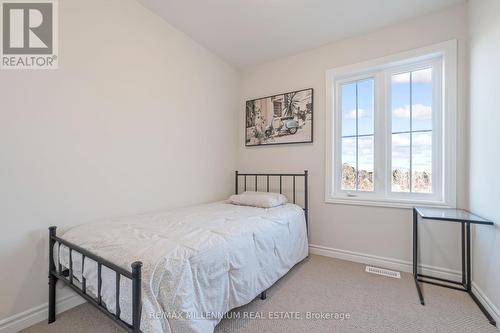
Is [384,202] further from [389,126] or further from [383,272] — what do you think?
[389,126]

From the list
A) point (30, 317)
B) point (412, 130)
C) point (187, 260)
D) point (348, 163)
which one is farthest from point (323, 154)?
point (30, 317)

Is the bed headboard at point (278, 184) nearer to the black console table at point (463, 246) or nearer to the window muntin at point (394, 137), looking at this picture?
the window muntin at point (394, 137)

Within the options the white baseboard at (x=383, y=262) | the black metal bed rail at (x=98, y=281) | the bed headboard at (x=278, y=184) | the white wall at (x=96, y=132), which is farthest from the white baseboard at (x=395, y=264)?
the black metal bed rail at (x=98, y=281)

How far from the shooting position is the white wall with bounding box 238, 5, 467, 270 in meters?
2.09

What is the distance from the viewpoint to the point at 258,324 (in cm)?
150

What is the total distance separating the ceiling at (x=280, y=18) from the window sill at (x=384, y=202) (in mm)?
1817

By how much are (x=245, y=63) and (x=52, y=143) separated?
2485 millimetres

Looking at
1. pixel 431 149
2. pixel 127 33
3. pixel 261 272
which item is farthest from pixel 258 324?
pixel 127 33

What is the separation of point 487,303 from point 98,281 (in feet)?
8.41

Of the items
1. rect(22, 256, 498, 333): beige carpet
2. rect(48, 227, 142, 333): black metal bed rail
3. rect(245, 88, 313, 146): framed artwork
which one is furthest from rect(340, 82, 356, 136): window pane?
rect(48, 227, 142, 333): black metal bed rail

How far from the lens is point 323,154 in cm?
271

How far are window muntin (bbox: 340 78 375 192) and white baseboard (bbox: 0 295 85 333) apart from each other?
275 centimetres

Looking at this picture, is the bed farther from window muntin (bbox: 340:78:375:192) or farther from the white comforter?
window muntin (bbox: 340:78:375:192)

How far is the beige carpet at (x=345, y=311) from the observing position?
1.47 metres
